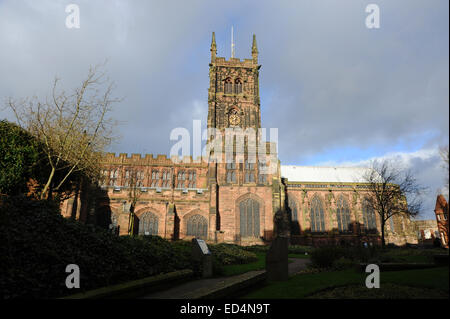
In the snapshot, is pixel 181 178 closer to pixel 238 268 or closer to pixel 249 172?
pixel 249 172

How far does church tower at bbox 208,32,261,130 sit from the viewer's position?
1602 inches

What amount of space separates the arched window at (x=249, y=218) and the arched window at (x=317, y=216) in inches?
402

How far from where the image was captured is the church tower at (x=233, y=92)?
40.7m

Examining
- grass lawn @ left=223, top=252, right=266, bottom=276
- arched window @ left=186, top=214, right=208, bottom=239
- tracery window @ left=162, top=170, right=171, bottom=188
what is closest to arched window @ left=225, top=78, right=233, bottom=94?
tracery window @ left=162, top=170, right=171, bottom=188

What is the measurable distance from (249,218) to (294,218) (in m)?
8.47

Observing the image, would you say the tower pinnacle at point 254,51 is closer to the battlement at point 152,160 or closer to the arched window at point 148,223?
the battlement at point 152,160

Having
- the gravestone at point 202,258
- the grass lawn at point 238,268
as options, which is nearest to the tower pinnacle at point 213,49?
the grass lawn at point 238,268

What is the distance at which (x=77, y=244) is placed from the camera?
24.5 feet

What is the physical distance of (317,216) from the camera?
39.2 m

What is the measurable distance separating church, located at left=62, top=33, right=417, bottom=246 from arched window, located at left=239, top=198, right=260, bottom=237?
0.12 metres

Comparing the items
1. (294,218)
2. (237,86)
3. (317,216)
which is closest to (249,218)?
(294,218)
